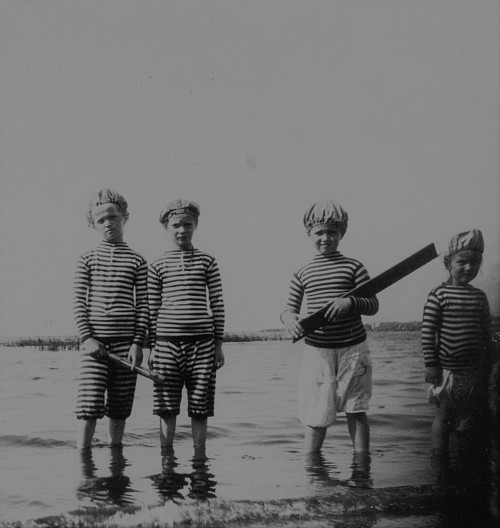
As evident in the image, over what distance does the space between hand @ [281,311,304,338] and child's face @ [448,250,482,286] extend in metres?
0.69

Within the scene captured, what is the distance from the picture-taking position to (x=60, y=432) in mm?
2711

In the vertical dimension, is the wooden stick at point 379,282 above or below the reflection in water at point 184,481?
above

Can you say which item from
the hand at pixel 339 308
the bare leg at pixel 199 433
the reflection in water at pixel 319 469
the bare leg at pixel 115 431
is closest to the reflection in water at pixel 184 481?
the bare leg at pixel 199 433

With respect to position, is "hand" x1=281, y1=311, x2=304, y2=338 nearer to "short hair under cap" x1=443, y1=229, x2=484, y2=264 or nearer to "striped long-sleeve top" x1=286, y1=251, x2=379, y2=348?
"striped long-sleeve top" x1=286, y1=251, x2=379, y2=348

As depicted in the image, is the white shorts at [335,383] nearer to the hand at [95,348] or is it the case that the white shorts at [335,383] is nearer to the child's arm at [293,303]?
the child's arm at [293,303]

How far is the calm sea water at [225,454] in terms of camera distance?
1997 mm

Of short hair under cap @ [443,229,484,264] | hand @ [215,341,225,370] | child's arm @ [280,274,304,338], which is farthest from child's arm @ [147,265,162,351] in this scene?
short hair under cap @ [443,229,484,264]

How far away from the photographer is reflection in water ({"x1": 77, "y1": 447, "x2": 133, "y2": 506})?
2.01m

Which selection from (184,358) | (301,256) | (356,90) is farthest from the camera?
(356,90)

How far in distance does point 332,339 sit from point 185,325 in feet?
1.90

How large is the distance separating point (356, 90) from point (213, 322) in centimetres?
123

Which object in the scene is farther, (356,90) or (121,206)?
(356,90)

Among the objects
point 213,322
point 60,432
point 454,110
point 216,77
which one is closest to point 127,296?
point 213,322

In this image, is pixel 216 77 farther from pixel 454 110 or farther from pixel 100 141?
pixel 454 110
